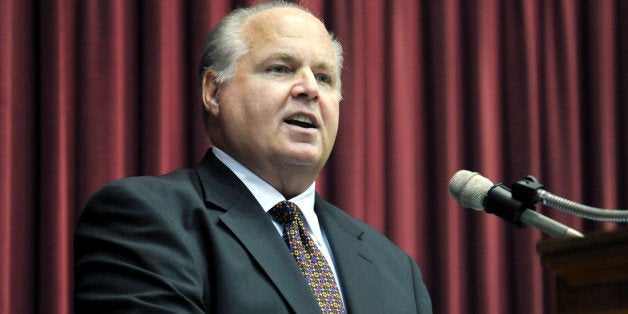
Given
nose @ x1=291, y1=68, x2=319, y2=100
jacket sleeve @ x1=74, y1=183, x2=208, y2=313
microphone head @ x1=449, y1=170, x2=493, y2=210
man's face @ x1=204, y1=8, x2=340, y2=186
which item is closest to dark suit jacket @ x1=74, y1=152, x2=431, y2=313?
jacket sleeve @ x1=74, y1=183, x2=208, y2=313

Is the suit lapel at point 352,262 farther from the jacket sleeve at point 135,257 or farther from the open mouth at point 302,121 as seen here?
the jacket sleeve at point 135,257

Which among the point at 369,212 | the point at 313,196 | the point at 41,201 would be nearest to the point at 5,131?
the point at 41,201

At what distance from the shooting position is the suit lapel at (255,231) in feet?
5.89

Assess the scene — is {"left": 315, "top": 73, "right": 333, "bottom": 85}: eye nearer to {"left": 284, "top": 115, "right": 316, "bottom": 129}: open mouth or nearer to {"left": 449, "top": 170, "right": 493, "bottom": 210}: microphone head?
{"left": 284, "top": 115, "right": 316, "bottom": 129}: open mouth

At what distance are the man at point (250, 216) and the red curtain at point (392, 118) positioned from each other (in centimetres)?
41

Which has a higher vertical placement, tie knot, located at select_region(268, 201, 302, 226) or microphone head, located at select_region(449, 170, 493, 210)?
microphone head, located at select_region(449, 170, 493, 210)

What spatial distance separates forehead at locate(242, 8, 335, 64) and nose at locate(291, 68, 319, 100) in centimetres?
5

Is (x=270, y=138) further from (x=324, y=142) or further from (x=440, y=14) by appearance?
(x=440, y=14)

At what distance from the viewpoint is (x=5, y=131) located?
7.86ft

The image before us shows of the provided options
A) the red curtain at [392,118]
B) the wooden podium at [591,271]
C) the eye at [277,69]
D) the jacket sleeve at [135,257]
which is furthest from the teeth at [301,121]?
the wooden podium at [591,271]

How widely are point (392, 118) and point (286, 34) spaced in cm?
80

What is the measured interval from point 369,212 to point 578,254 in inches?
65.0

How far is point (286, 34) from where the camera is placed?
7.20 ft

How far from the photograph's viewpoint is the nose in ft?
6.97
